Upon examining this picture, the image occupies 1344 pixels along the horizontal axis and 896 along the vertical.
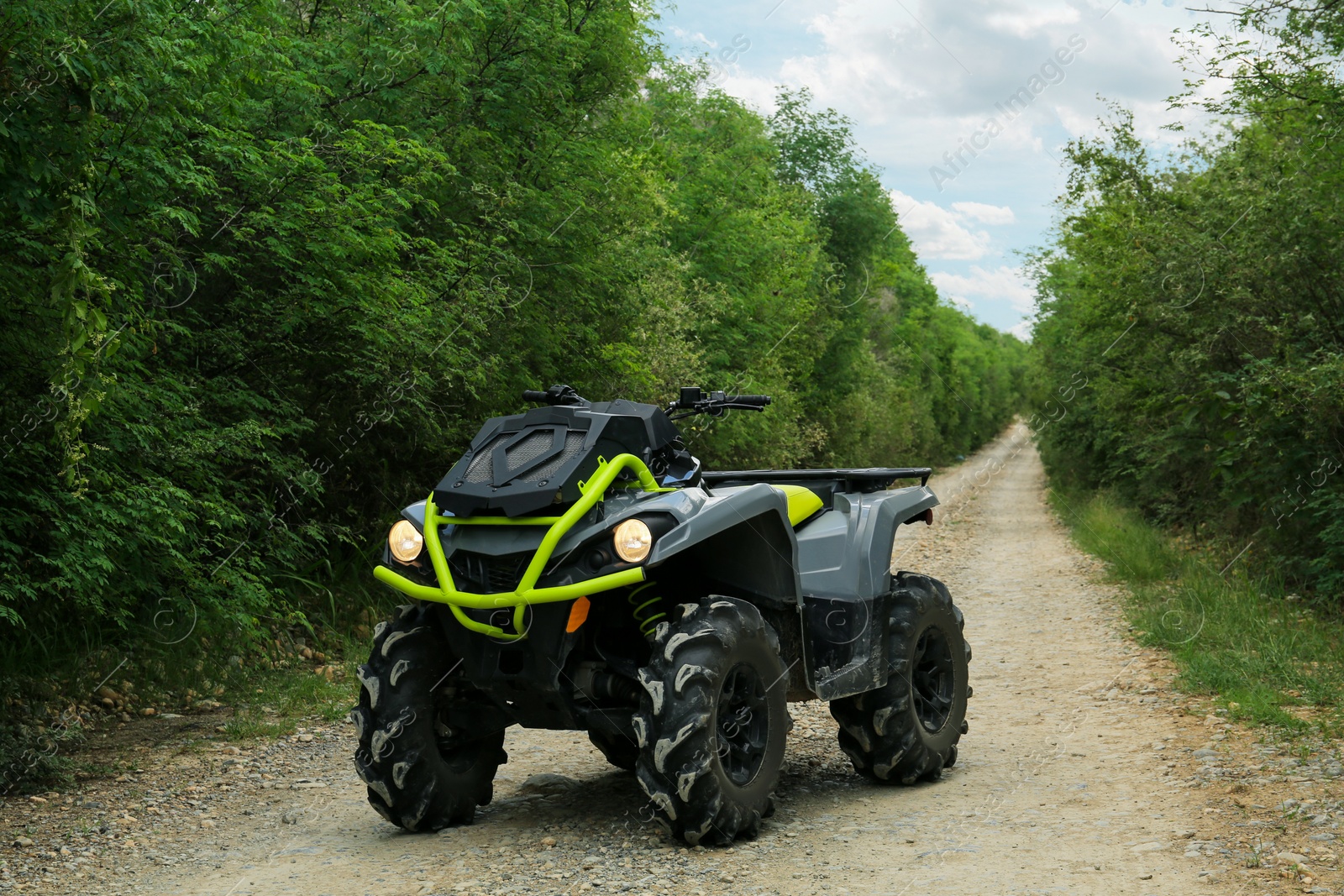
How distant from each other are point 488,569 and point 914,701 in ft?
8.58

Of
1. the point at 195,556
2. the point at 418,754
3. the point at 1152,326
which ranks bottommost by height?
the point at 418,754

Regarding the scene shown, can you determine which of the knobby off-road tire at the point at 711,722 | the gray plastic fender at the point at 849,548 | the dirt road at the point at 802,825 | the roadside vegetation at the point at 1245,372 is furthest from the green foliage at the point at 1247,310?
the knobby off-road tire at the point at 711,722

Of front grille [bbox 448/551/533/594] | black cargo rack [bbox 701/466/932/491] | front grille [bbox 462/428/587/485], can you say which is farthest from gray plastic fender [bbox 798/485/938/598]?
front grille [bbox 448/551/533/594]

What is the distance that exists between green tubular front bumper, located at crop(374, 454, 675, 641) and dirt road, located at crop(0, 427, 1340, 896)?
104cm

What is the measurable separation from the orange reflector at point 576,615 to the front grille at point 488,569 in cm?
25

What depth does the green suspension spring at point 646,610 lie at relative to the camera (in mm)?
5293

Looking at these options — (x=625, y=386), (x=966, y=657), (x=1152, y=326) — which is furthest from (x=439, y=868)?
(x=1152, y=326)

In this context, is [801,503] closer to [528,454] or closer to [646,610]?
[646,610]

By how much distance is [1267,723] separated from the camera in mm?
7344

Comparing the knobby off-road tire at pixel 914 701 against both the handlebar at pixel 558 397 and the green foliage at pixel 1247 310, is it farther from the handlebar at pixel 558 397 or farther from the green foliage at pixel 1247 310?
the green foliage at pixel 1247 310

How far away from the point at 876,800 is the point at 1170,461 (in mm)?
16562

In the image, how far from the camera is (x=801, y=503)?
6188mm

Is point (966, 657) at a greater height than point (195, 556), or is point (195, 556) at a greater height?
point (195, 556)

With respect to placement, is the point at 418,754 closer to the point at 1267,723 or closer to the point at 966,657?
the point at 966,657
